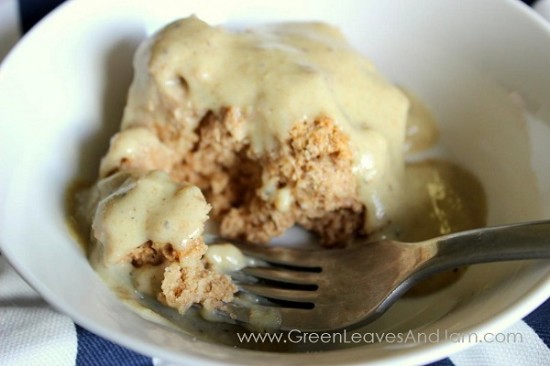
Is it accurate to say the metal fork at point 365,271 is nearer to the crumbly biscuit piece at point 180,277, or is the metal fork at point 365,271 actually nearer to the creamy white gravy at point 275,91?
the crumbly biscuit piece at point 180,277

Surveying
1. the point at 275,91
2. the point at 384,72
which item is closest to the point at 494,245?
the point at 275,91

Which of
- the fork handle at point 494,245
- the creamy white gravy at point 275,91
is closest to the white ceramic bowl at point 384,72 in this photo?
the fork handle at point 494,245

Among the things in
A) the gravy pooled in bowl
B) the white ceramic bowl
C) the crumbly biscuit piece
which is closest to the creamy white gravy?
the gravy pooled in bowl

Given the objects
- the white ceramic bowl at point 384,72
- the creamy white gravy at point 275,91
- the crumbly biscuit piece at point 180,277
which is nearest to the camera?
the white ceramic bowl at point 384,72

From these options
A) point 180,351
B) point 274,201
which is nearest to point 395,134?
point 274,201

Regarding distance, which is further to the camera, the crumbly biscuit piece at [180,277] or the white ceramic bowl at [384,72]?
the crumbly biscuit piece at [180,277]

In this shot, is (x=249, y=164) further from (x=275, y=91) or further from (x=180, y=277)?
(x=180, y=277)

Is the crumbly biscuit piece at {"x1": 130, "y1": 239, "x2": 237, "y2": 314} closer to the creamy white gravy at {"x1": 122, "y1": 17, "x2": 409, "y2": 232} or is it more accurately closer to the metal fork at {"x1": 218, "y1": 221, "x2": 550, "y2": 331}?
the metal fork at {"x1": 218, "y1": 221, "x2": 550, "y2": 331}
